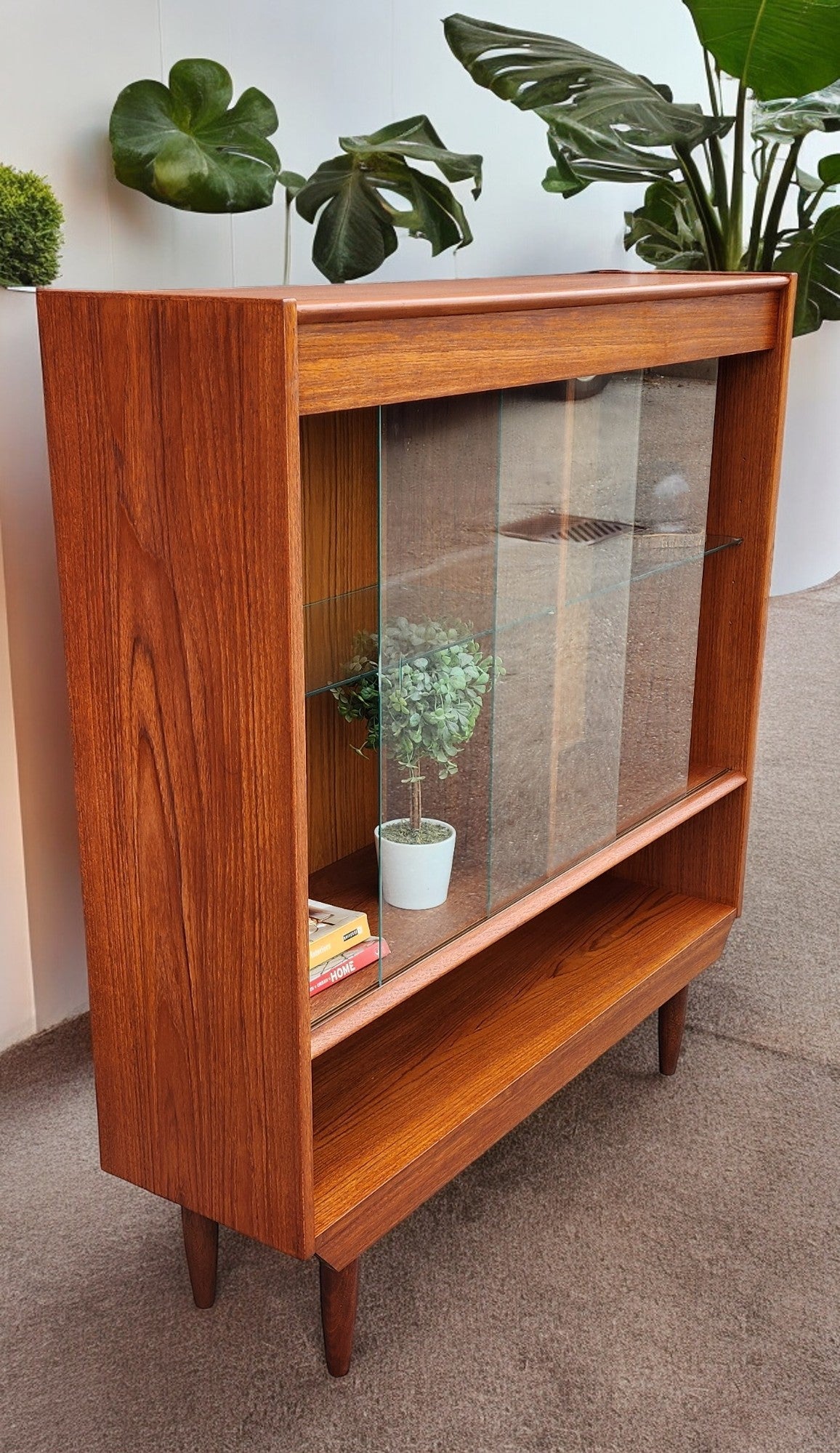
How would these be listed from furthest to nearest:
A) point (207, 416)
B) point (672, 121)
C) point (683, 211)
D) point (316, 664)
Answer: point (683, 211) → point (672, 121) → point (316, 664) → point (207, 416)

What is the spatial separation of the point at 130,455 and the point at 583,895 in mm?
1313

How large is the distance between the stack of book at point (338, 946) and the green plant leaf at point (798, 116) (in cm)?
163

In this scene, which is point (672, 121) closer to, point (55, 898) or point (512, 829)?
point (512, 829)

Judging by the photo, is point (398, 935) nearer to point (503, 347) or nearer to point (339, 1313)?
point (339, 1313)

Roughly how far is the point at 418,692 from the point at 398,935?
0.29 m

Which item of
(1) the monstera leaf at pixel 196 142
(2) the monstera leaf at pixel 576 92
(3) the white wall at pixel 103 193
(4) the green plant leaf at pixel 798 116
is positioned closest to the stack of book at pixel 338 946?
(3) the white wall at pixel 103 193

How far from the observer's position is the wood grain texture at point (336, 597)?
1.47 metres

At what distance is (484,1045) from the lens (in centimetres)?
183

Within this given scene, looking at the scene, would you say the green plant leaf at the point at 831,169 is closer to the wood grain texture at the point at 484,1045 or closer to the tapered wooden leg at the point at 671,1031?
the wood grain texture at the point at 484,1045

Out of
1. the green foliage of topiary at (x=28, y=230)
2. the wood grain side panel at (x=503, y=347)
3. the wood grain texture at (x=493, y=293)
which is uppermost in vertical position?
the green foliage of topiary at (x=28, y=230)

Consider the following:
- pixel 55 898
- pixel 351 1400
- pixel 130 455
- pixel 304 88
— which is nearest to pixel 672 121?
pixel 304 88

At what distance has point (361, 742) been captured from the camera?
5.23ft

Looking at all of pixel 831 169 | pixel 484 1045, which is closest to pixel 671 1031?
pixel 484 1045

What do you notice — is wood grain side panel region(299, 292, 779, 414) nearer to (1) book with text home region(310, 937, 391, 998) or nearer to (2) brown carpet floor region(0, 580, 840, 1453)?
(1) book with text home region(310, 937, 391, 998)
